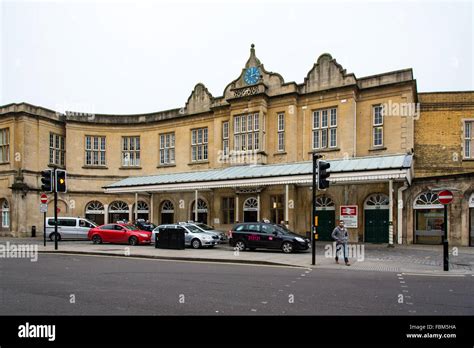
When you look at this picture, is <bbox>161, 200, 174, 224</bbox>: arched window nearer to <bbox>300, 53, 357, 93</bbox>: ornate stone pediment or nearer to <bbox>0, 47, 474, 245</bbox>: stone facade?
<bbox>0, 47, 474, 245</bbox>: stone facade

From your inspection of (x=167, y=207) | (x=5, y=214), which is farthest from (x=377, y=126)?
(x=5, y=214)

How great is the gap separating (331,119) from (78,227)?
18.5 metres

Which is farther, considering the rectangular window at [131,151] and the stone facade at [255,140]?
the rectangular window at [131,151]

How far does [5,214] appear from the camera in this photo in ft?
96.9

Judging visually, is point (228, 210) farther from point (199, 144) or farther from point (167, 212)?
point (199, 144)

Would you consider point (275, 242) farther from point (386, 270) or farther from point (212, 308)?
point (212, 308)

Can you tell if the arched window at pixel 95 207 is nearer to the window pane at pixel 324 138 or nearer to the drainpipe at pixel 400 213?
the window pane at pixel 324 138

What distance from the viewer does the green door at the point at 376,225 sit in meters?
22.4

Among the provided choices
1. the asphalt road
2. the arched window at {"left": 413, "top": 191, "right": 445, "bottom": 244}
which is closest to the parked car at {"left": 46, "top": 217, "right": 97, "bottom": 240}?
the asphalt road

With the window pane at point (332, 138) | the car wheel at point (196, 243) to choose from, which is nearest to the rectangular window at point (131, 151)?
the car wheel at point (196, 243)

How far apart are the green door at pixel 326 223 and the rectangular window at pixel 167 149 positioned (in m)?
→ 13.7

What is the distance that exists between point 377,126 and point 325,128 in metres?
3.25

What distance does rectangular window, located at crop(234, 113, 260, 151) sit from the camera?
87.6ft

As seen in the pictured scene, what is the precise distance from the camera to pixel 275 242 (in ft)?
58.6
